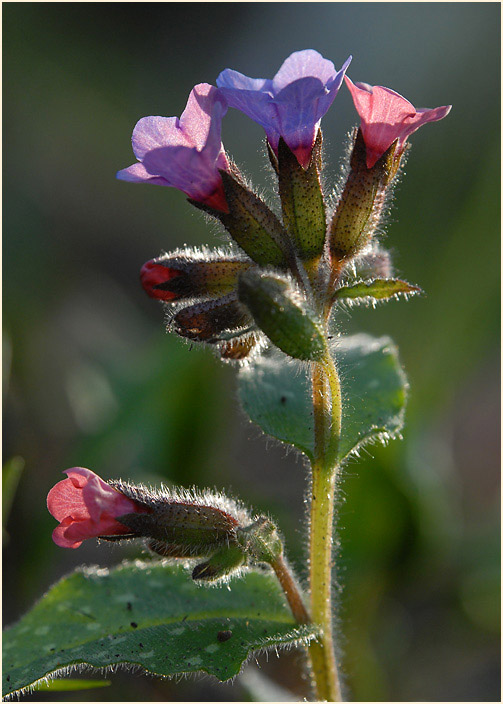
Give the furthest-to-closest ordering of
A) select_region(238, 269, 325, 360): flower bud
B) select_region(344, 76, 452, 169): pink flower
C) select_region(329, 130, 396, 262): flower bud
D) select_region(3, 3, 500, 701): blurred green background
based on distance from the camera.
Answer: select_region(3, 3, 500, 701): blurred green background → select_region(329, 130, 396, 262): flower bud → select_region(344, 76, 452, 169): pink flower → select_region(238, 269, 325, 360): flower bud

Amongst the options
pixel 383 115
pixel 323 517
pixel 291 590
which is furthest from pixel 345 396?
pixel 383 115

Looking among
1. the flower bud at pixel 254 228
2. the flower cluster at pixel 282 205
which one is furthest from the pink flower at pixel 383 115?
the flower bud at pixel 254 228

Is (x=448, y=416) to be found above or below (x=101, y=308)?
below

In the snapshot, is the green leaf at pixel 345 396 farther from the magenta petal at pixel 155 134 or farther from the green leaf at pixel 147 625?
the magenta petal at pixel 155 134

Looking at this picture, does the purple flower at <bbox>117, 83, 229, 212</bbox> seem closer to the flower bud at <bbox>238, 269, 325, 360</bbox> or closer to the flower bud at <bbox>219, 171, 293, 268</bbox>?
the flower bud at <bbox>219, 171, 293, 268</bbox>

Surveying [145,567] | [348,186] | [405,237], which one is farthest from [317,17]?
[145,567]

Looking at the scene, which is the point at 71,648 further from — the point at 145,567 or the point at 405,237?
the point at 405,237

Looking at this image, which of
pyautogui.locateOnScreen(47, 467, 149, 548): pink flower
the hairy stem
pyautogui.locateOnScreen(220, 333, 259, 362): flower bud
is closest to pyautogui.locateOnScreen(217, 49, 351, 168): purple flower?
pyautogui.locateOnScreen(220, 333, 259, 362): flower bud
